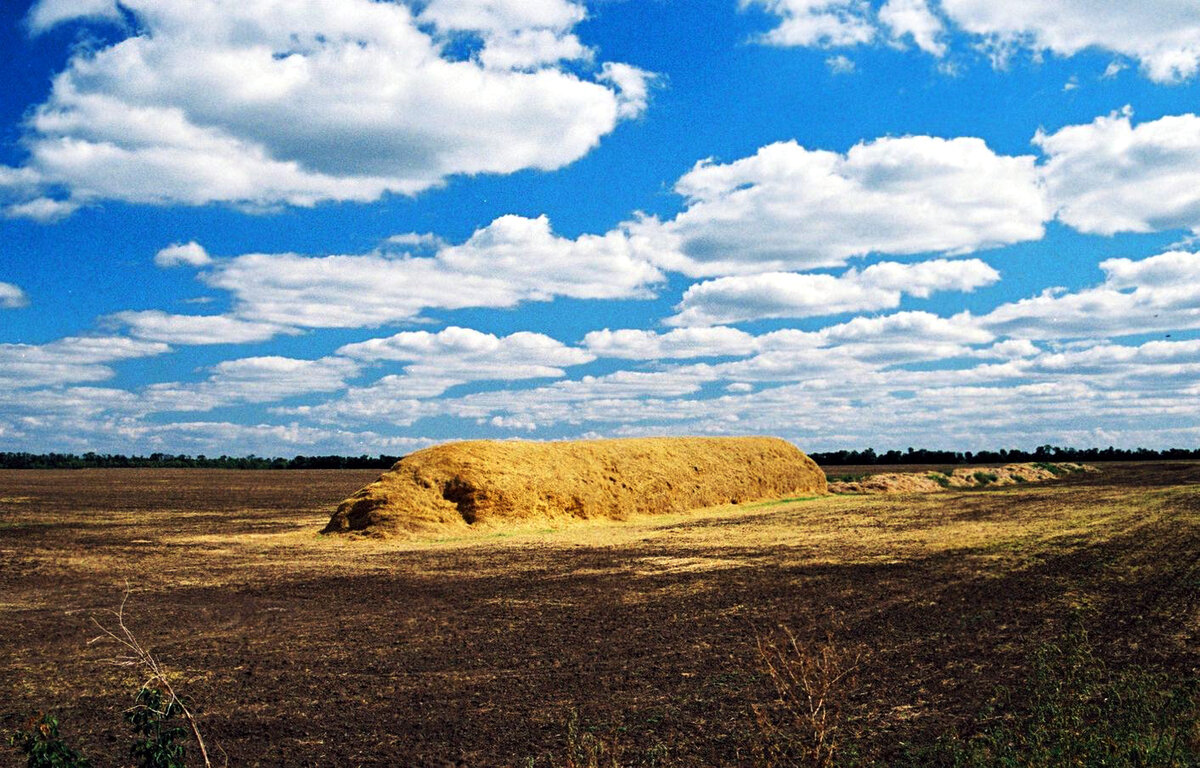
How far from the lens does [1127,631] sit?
10641 millimetres

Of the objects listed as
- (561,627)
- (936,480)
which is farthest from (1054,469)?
(561,627)

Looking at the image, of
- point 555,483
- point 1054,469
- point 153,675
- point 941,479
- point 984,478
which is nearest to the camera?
point 153,675

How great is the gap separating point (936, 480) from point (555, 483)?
28.2 m

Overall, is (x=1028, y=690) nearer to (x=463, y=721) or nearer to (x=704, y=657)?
(x=704, y=657)

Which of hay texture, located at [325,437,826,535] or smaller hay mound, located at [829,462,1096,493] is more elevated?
hay texture, located at [325,437,826,535]

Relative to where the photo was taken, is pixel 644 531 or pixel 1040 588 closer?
pixel 1040 588

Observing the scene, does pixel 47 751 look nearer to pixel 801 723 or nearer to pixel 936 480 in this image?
pixel 801 723

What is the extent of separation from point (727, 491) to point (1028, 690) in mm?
33225

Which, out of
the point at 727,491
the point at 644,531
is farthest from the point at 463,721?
the point at 727,491

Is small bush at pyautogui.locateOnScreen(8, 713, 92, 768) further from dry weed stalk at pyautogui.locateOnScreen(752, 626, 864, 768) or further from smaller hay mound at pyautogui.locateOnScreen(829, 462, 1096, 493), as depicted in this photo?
smaller hay mound at pyautogui.locateOnScreen(829, 462, 1096, 493)

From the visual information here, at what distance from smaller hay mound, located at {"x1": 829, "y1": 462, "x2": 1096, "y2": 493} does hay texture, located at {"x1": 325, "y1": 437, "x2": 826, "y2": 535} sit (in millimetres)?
4945

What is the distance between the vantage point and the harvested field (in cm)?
795

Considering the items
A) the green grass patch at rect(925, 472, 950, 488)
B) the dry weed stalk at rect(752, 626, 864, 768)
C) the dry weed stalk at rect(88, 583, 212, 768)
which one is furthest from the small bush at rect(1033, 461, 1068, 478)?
the dry weed stalk at rect(88, 583, 212, 768)

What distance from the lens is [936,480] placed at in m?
50.2
